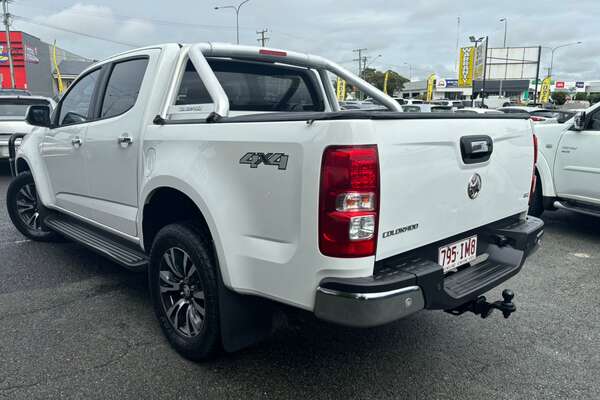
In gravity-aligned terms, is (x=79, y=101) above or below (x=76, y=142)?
above

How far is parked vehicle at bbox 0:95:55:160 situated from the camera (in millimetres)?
9648

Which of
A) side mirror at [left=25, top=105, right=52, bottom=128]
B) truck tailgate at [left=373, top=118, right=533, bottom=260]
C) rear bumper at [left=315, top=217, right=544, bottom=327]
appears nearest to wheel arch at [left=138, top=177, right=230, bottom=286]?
rear bumper at [left=315, top=217, right=544, bottom=327]

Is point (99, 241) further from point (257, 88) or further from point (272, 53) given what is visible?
point (272, 53)

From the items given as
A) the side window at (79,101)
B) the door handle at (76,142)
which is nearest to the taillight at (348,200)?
the door handle at (76,142)

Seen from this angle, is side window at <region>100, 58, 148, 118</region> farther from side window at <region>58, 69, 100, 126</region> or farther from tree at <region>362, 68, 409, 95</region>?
tree at <region>362, 68, 409, 95</region>

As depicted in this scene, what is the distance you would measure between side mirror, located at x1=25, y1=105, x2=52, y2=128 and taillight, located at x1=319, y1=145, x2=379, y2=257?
11.7 feet

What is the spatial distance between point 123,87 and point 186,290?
67.0 inches

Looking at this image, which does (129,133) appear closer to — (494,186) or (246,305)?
(246,305)

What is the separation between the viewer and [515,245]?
305 cm

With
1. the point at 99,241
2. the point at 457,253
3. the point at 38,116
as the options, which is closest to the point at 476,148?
the point at 457,253

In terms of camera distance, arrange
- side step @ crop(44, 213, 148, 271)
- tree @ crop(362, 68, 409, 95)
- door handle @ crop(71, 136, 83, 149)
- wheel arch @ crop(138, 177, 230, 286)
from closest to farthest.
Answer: wheel arch @ crop(138, 177, 230, 286)
side step @ crop(44, 213, 148, 271)
door handle @ crop(71, 136, 83, 149)
tree @ crop(362, 68, 409, 95)

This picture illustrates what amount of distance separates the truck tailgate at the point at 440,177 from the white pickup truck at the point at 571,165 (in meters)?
3.20

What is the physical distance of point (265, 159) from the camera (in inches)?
90.8

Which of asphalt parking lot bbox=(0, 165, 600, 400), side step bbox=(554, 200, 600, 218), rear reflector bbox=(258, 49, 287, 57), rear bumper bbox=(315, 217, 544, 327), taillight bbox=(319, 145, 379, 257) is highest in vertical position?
Result: rear reflector bbox=(258, 49, 287, 57)
